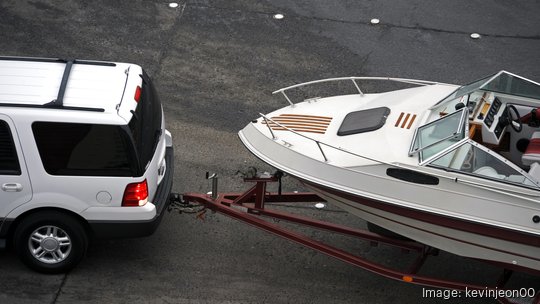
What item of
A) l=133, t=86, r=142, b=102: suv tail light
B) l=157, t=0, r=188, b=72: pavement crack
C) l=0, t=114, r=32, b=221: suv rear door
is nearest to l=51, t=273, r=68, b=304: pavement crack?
l=0, t=114, r=32, b=221: suv rear door

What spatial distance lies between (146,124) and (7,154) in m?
1.29

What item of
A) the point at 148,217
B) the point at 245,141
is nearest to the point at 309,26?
the point at 245,141

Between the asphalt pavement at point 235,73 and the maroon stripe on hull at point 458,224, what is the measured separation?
42.2 inches

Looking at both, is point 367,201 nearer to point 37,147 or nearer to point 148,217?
point 148,217

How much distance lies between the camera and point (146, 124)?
8648mm

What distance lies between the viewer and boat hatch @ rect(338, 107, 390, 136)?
28.4ft

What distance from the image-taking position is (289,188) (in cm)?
1018

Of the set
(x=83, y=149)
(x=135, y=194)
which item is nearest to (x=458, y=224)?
(x=135, y=194)

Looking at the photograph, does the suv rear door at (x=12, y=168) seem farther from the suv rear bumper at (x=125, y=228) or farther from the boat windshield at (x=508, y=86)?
the boat windshield at (x=508, y=86)

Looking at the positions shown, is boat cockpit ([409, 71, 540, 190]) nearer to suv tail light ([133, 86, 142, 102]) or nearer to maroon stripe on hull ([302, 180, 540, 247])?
maroon stripe on hull ([302, 180, 540, 247])

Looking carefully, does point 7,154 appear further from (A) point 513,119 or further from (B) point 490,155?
(A) point 513,119

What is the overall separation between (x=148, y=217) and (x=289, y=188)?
Result: 2.21m

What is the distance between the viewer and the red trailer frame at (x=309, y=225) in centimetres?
808

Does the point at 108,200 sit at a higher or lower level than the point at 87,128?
lower
